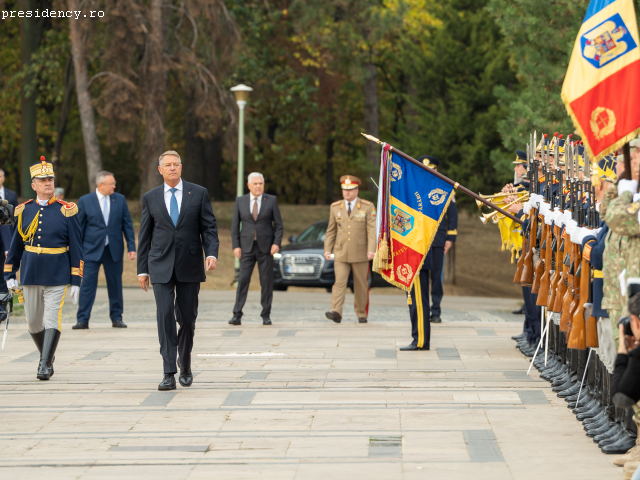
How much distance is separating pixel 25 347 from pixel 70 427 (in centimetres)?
458

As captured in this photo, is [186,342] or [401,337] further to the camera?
[401,337]

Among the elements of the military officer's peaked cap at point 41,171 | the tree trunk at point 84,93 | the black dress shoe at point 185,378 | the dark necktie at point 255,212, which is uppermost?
the tree trunk at point 84,93

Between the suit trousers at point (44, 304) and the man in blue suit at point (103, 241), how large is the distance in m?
3.68

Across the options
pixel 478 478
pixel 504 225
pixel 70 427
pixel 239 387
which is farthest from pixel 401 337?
pixel 478 478

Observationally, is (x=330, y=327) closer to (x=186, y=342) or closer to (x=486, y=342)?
(x=486, y=342)

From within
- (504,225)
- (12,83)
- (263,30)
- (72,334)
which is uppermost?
(263,30)

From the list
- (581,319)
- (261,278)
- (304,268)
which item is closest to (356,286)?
(261,278)

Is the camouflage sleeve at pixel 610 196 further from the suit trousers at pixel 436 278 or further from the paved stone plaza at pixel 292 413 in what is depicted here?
the suit trousers at pixel 436 278

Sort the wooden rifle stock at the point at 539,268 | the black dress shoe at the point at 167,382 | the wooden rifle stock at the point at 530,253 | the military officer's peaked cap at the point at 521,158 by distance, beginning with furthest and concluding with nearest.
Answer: the military officer's peaked cap at the point at 521,158 → the wooden rifle stock at the point at 530,253 → the wooden rifle stock at the point at 539,268 → the black dress shoe at the point at 167,382

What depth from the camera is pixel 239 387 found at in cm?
845

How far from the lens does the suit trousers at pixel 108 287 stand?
12.8 m

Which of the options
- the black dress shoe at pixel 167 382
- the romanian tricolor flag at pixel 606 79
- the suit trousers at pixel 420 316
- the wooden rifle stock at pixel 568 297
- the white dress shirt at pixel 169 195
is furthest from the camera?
the suit trousers at pixel 420 316

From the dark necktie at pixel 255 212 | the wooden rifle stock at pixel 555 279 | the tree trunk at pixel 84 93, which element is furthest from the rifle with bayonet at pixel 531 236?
the tree trunk at pixel 84 93

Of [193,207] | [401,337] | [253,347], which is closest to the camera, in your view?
[193,207]
